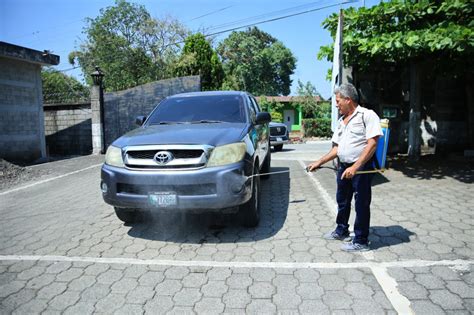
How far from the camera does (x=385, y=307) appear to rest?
254cm

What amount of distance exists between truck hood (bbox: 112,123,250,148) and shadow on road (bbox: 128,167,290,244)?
824 mm

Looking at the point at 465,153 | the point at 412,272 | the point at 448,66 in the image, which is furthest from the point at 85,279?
the point at 465,153

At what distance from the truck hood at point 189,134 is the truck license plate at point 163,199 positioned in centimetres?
57

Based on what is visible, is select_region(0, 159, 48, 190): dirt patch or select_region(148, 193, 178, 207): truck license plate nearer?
select_region(148, 193, 178, 207): truck license plate

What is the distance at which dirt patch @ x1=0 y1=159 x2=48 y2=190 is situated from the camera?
774 cm

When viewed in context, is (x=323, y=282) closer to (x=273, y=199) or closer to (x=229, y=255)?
(x=229, y=255)

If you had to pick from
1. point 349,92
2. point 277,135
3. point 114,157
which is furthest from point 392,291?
point 277,135

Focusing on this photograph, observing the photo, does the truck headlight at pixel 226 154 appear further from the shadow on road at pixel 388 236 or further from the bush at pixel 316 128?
the bush at pixel 316 128

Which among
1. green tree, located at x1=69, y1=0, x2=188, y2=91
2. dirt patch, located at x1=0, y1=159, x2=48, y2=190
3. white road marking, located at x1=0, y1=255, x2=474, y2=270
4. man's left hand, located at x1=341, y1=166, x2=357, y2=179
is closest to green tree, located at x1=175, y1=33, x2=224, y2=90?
green tree, located at x1=69, y1=0, x2=188, y2=91

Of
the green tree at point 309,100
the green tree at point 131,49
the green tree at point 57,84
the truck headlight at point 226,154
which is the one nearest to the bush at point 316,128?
the green tree at point 309,100

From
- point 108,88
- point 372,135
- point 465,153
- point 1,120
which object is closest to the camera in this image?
point 372,135

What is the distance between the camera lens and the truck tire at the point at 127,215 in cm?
432

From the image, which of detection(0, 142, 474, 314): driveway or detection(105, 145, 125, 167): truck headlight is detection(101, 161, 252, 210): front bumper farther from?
detection(0, 142, 474, 314): driveway

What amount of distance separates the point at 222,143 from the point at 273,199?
240 centimetres
